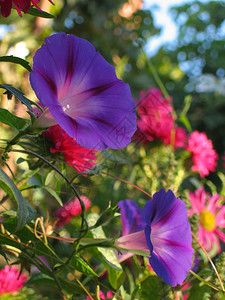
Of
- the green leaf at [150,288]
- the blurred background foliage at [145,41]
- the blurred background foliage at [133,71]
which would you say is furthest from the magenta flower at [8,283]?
the blurred background foliage at [145,41]

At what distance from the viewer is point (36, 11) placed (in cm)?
25

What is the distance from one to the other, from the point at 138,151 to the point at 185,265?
40 centimetres

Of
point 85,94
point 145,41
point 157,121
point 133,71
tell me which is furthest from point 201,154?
point 133,71

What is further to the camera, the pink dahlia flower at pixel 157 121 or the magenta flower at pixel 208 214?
the pink dahlia flower at pixel 157 121

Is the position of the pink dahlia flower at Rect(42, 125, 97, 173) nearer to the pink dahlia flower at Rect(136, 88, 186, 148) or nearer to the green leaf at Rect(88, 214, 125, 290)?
the green leaf at Rect(88, 214, 125, 290)

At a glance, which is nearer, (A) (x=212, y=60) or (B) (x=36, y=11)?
(B) (x=36, y=11)

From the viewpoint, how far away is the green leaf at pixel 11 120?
0.23m

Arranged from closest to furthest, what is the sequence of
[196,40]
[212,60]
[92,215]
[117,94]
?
[117,94], [92,215], [212,60], [196,40]

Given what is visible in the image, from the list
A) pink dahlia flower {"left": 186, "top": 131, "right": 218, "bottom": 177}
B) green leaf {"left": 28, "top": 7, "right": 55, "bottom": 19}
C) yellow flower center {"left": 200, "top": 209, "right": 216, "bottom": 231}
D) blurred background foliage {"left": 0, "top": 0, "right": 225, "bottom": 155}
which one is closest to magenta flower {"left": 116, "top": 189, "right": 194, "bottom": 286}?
green leaf {"left": 28, "top": 7, "right": 55, "bottom": 19}

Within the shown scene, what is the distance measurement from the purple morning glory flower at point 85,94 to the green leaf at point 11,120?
0.02 meters

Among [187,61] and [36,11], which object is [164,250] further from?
[187,61]

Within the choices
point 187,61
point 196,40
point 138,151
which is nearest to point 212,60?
point 187,61

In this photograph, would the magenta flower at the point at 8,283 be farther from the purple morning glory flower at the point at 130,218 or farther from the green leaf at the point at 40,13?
the green leaf at the point at 40,13

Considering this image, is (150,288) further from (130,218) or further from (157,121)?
(157,121)
